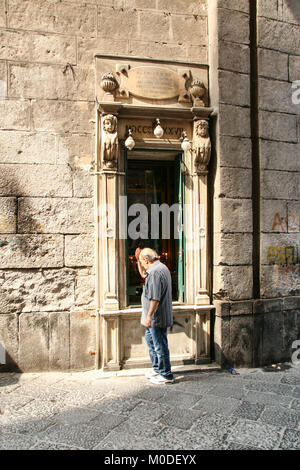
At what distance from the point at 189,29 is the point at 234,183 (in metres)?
2.41

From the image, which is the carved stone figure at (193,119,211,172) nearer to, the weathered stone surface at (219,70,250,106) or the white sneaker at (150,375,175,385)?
the weathered stone surface at (219,70,250,106)

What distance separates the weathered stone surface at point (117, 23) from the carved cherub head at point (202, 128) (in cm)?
154

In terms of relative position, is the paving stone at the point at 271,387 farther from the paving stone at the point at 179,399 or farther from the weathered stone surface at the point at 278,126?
the weathered stone surface at the point at 278,126

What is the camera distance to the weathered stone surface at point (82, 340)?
476 centimetres

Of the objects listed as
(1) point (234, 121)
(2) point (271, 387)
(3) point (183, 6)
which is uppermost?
(3) point (183, 6)

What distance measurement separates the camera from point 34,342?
466cm

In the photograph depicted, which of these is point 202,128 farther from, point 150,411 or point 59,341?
point 150,411

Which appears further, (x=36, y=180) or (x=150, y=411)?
(x=36, y=180)

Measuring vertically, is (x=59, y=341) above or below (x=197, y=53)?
below

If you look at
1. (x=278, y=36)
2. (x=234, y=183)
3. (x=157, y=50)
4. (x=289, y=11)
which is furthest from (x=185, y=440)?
(x=289, y=11)

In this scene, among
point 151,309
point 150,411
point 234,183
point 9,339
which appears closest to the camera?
point 150,411

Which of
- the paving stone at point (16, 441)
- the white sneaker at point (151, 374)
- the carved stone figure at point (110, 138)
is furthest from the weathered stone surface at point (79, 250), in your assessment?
the paving stone at point (16, 441)

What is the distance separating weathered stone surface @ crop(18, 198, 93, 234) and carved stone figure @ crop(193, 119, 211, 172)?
1.62 metres

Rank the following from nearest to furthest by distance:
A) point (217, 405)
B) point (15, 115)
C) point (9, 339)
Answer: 1. point (217, 405)
2. point (9, 339)
3. point (15, 115)
